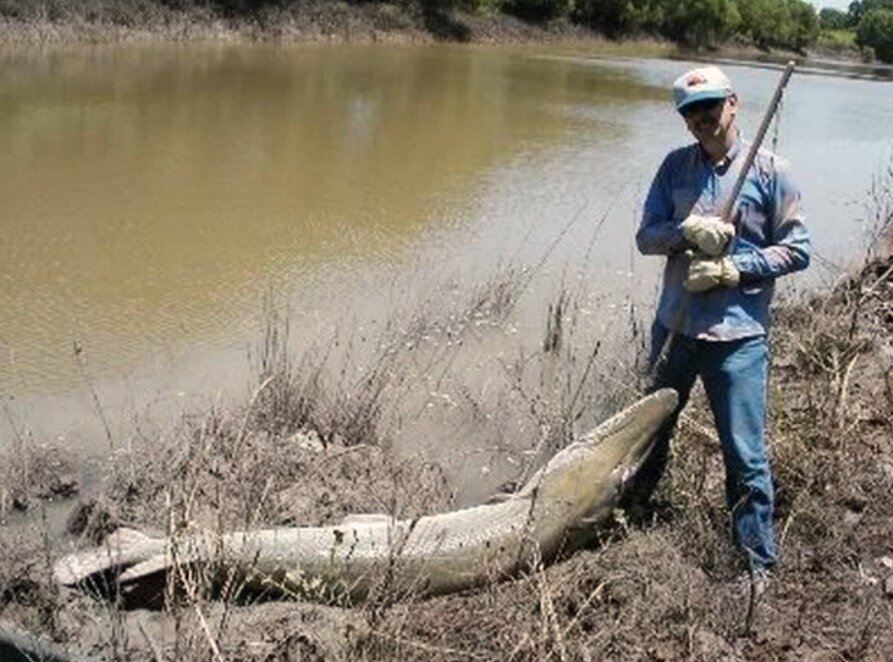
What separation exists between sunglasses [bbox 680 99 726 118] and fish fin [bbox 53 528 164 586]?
2.29m

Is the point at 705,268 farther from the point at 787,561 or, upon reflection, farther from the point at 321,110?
the point at 321,110

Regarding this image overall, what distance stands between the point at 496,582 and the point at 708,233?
1370 millimetres

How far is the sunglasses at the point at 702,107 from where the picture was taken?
3967 millimetres

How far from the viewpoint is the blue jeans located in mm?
4168

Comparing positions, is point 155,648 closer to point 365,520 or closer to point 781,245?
point 365,520

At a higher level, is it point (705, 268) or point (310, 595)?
point (705, 268)

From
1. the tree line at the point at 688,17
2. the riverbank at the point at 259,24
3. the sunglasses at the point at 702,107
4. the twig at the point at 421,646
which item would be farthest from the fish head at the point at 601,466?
the tree line at the point at 688,17

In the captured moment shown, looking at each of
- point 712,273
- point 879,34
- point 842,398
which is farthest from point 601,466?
point 879,34

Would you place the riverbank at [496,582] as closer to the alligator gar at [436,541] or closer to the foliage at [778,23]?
the alligator gar at [436,541]

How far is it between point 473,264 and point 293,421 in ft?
14.3

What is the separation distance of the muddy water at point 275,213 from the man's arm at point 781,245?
246cm

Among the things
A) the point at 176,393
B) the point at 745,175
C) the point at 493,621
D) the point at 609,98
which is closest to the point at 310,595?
the point at 493,621

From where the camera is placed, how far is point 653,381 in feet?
14.7

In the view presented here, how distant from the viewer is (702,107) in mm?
3992
